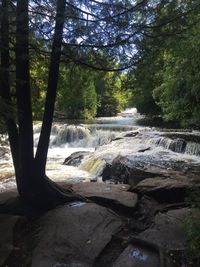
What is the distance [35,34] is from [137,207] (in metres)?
3.44

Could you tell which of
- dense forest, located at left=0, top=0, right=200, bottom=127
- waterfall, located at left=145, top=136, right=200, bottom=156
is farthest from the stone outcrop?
waterfall, located at left=145, top=136, right=200, bottom=156

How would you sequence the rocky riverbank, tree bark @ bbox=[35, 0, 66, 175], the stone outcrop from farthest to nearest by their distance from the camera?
1. the stone outcrop
2. tree bark @ bbox=[35, 0, 66, 175]
3. the rocky riverbank

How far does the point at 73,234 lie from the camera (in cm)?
495

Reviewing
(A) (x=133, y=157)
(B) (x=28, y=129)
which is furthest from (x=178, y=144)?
(B) (x=28, y=129)

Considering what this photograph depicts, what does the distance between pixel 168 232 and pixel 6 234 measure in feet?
7.55

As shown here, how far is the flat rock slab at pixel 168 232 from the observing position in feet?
14.8

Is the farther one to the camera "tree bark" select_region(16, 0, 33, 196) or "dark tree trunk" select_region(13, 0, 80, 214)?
"dark tree trunk" select_region(13, 0, 80, 214)

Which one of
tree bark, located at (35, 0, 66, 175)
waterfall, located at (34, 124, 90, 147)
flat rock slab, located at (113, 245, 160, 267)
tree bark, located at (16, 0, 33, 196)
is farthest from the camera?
waterfall, located at (34, 124, 90, 147)

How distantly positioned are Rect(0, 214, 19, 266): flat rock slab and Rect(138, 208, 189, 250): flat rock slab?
5.88 feet

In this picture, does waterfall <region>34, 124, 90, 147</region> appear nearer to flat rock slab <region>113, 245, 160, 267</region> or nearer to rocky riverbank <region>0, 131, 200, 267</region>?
rocky riverbank <region>0, 131, 200, 267</region>

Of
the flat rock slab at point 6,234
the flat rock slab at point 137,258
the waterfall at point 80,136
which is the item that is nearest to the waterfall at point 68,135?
the waterfall at point 80,136

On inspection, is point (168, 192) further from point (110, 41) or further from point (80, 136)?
point (80, 136)

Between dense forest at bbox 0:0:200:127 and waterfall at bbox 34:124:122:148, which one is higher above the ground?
dense forest at bbox 0:0:200:127

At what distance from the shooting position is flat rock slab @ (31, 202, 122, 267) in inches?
172
